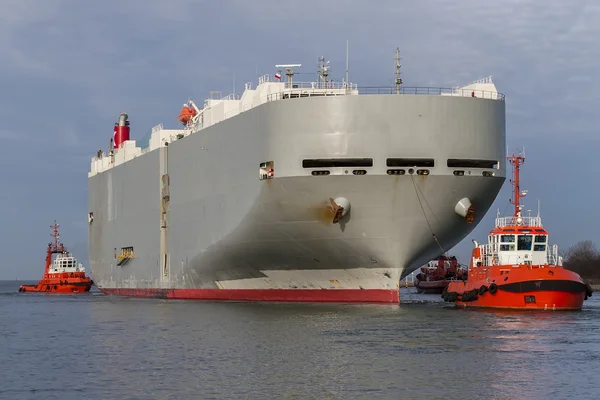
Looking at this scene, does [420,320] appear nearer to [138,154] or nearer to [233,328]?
[233,328]

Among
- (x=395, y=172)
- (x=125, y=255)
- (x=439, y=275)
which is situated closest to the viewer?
(x=395, y=172)

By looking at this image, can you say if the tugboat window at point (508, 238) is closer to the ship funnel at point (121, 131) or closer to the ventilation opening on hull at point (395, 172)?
the ventilation opening on hull at point (395, 172)

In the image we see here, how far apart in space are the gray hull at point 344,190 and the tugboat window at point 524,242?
230 centimetres

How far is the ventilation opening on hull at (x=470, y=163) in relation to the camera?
132 ft

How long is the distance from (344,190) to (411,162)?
295 centimetres

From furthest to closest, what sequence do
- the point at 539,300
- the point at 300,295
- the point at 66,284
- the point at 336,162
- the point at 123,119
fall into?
the point at 66,284
the point at 123,119
the point at 300,295
the point at 336,162
the point at 539,300

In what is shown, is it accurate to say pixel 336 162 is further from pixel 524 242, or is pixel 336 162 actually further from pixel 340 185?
pixel 524 242

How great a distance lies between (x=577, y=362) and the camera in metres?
24.5

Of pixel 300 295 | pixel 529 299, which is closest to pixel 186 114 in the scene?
pixel 300 295

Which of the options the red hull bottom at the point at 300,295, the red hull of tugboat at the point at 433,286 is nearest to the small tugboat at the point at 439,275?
the red hull of tugboat at the point at 433,286

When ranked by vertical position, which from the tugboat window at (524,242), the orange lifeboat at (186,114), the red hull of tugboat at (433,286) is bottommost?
the red hull of tugboat at (433,286)

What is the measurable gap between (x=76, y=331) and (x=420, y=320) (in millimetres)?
12451

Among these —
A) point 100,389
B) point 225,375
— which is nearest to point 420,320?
point 225,375

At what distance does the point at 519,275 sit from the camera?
3925 cm
